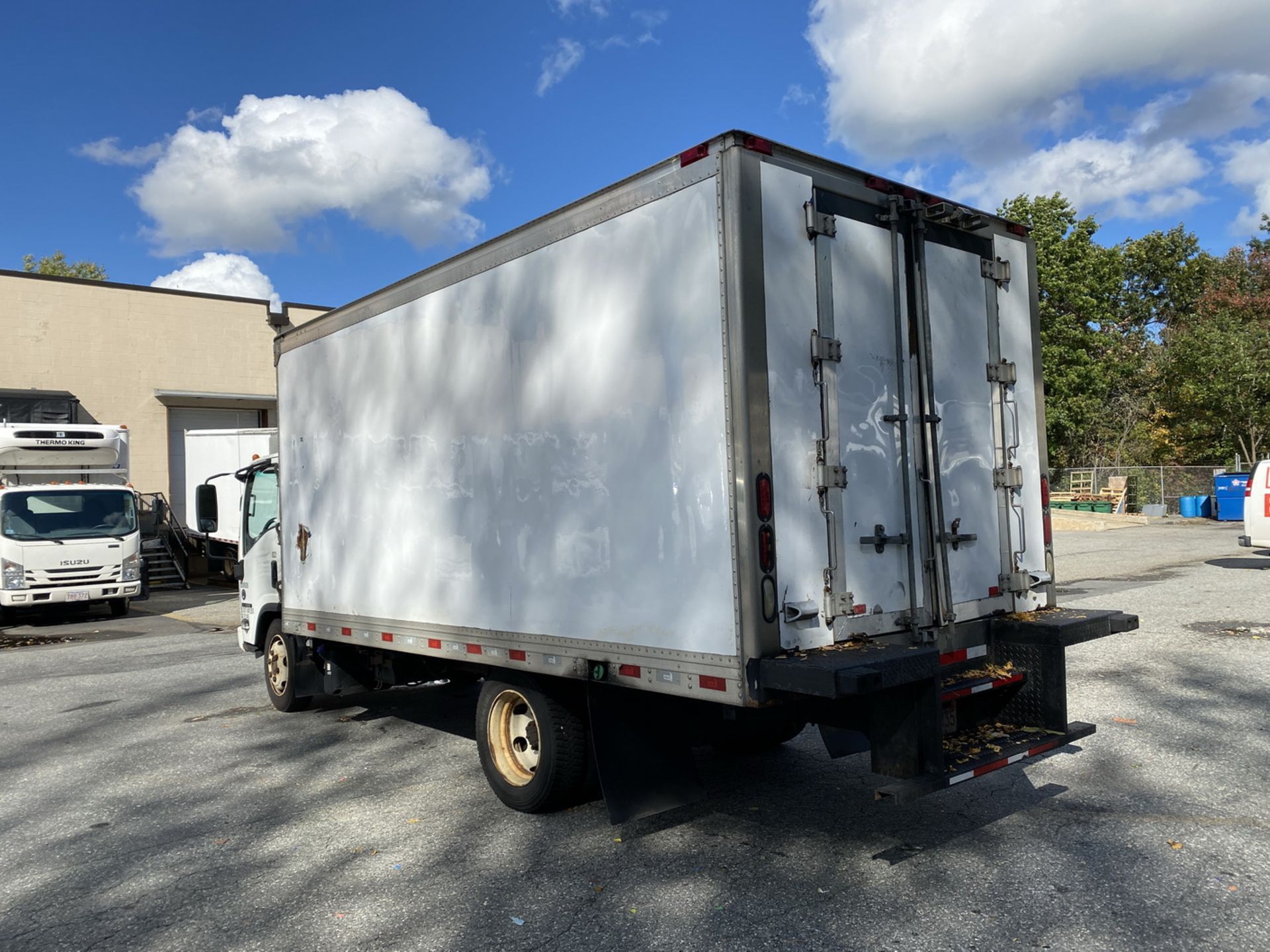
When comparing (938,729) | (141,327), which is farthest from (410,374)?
A: (141,327)

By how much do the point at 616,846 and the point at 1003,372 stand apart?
3488 mm

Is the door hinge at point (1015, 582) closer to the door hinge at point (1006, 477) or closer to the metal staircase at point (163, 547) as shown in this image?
the door hinge at point (1006, 477)

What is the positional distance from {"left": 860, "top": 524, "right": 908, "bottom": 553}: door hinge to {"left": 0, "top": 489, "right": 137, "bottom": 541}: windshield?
17140mm

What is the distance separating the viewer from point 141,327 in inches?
1123

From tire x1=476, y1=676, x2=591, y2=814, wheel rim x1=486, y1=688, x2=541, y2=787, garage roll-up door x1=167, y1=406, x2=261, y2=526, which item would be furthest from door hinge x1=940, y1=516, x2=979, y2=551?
garage roll-up door x1=167, y1=406, x2=261, y2=526

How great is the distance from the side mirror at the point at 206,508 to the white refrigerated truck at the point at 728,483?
9.85 ft

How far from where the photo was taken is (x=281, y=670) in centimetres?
877

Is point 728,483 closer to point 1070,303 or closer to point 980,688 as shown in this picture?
point 980,688

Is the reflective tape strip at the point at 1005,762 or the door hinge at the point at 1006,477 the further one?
the door hinge at the point at 1006,477

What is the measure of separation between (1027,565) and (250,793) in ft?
16.8

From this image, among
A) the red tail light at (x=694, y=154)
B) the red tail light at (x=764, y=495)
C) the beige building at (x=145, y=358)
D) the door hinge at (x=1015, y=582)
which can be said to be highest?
the beige building at (x=145, y=358)

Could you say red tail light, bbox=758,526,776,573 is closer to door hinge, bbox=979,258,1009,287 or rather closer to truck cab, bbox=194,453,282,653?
door hinge, bbox=979,258,1009,287

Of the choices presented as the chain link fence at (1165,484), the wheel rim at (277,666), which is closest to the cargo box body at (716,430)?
the wheel rim at (277,666)

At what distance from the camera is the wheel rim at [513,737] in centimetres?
580
